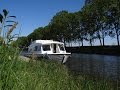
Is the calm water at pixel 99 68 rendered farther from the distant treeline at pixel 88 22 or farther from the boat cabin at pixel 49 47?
the distant treeline at pixel 88 22

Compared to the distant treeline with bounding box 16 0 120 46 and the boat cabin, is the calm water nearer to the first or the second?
the boat cabin

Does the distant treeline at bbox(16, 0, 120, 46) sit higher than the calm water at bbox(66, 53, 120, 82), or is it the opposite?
the distant treeline at bbox(16, 0, 120, 46)

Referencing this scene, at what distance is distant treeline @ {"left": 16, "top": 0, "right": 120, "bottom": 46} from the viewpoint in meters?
73.8

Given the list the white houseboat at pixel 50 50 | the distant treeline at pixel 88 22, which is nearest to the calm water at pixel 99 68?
the white houseboat at pixel 50 50

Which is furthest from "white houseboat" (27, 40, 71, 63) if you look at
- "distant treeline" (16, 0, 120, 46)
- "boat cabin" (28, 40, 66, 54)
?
"distant treeline" (16, 0, 120, 46)

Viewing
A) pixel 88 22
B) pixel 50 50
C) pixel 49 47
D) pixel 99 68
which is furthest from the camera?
pixel 88 22

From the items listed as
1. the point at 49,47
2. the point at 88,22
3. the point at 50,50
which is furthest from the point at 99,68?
the point at 88,22

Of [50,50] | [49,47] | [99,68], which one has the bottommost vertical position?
[99,68]

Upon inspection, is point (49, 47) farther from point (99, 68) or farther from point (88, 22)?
point (88, 22)

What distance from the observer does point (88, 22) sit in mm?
83938

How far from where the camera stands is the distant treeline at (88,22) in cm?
7375

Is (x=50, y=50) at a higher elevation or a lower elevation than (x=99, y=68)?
higher

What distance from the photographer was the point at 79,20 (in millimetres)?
90938

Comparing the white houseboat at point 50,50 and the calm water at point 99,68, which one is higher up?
the white houseboat at point 50,50
